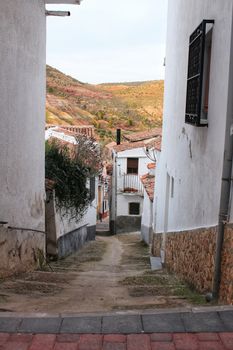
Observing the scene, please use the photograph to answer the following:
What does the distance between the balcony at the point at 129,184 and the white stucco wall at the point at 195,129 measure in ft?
65.5

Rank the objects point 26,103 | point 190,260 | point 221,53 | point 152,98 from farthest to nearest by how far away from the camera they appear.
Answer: point 152,98
point 26,103
point 190,260
point 221,53

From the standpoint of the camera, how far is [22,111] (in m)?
8.33

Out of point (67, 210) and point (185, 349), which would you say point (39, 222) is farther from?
point (185, 349)

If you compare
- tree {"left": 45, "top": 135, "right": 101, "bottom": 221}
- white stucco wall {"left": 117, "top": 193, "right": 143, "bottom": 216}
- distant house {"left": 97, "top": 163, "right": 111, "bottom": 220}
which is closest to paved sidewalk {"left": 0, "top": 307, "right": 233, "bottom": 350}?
tree {"left": 45, "top": 135, "right": 101, "bottom": 221}

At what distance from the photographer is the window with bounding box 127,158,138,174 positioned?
104 feet

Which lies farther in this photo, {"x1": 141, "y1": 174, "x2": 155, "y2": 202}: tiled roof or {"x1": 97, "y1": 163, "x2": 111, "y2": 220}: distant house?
{"x1": 97, "y1": 163, "x2": 111, "y2": 220}: distant house

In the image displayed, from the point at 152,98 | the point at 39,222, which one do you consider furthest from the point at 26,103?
the point at 152,98

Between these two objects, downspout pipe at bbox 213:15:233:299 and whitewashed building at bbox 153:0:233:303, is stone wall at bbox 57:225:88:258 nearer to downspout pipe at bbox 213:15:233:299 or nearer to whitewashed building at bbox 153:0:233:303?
whitewashed building at bbox 153:0:233:303

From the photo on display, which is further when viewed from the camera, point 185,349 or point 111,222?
Result: point 111,222

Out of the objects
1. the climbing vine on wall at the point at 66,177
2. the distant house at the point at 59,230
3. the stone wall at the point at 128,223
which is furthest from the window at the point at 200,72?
the stone wall at the point at 128,223

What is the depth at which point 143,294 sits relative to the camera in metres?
5.57

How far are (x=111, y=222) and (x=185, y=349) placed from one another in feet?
94.6

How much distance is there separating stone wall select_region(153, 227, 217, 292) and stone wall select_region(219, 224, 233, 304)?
477 mm

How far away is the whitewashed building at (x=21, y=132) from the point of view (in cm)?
726
